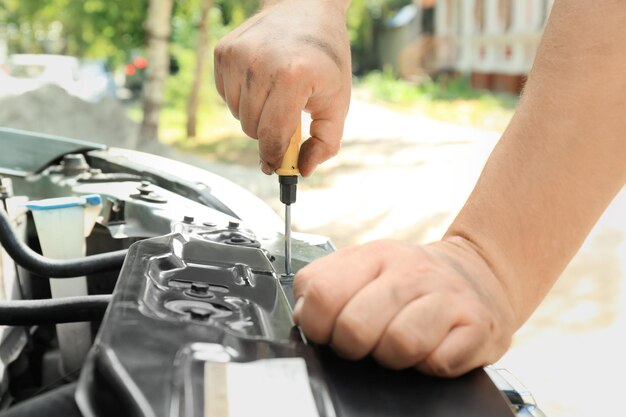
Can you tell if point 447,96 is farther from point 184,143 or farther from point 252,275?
point 252,275

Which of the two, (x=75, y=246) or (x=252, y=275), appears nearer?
(x=252, y=275)

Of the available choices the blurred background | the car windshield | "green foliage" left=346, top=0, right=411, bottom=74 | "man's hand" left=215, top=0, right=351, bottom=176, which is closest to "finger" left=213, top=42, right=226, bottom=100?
"man's hand" left=215, top=0, right=351, bottom=176

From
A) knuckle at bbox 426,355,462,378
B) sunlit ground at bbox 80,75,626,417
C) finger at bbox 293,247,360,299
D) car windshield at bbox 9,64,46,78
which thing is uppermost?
finger at bbox 293,247,360,299

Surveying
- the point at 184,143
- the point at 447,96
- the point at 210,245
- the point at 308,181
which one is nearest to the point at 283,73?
the point at 210,245

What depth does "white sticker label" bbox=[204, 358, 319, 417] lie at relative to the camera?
652 millimetres

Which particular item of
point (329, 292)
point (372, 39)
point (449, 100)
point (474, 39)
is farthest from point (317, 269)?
point (372, 39)

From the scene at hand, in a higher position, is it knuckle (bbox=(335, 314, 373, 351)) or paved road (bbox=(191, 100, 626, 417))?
knuckle (bbox=(335, 314, 373, 351))

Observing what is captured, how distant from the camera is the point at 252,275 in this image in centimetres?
102

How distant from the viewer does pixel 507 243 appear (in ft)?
2.89

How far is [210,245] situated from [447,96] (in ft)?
61.3

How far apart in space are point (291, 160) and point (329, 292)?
59 centimetres

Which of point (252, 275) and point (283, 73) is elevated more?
point (283, 73)

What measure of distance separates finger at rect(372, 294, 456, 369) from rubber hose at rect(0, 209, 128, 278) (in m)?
0.59

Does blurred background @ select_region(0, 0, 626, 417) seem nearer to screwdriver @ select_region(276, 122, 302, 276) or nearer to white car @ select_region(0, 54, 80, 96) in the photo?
white car @ select_region(0, 54, 80, 96)
